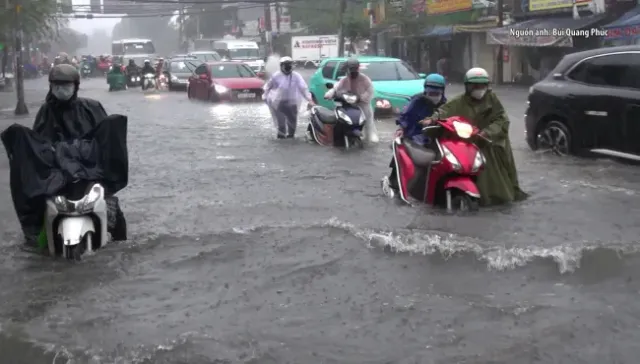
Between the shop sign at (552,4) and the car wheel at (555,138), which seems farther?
the shop sign at (552,4)

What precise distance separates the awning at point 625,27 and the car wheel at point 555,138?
47.7 feet

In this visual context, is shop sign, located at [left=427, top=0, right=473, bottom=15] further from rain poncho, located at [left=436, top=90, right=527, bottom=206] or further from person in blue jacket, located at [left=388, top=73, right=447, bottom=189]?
rain poncho, located at [left=436, top=90, right=527, bottom=206]

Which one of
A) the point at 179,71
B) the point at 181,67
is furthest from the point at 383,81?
the point at 181,67

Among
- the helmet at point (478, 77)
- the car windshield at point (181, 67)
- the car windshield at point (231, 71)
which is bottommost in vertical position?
the helmet at point (478, 77)

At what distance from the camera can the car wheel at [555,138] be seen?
1141 cm

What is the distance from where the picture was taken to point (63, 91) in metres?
6.76

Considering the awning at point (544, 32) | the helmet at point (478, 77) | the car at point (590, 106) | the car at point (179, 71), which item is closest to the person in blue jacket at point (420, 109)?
the helmet at point (478, 77)

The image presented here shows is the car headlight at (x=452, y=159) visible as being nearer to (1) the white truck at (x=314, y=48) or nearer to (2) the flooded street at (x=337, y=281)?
(2) the flooded street at (x=337, y=281)

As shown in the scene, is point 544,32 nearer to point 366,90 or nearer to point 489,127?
point 366,90

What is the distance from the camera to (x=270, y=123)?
19.4m

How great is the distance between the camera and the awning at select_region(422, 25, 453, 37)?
39.6m

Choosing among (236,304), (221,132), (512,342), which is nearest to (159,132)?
(221,132)

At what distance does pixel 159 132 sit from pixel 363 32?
36.1 metres

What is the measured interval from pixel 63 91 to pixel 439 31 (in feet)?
116
